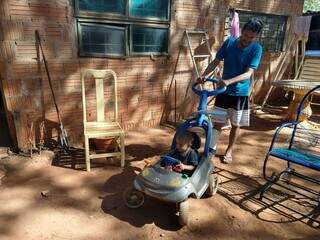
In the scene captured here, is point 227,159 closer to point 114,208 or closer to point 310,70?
point 114,208

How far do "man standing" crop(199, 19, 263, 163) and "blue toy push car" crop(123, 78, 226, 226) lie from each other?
0.33m

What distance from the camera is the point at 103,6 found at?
15.2 feet

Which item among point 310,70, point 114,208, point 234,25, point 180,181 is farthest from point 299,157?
point 310,70

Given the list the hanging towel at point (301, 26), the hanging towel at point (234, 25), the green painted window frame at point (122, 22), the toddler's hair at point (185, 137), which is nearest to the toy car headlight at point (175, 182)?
the toddler's hair at point (185, 137)

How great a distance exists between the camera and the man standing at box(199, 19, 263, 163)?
11.7ft

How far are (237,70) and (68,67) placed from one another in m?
2.41

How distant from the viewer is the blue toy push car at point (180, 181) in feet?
9.16

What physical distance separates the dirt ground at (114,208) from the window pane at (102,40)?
166 centimetres

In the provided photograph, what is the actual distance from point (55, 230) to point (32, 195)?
0.76 m

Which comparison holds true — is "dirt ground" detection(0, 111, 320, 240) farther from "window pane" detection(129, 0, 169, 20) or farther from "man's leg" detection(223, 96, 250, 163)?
"window pane" detection(129, 0, 169, 20)

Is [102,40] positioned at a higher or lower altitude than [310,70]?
higher

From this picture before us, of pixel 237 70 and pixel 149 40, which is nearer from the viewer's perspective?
pixel 237 70

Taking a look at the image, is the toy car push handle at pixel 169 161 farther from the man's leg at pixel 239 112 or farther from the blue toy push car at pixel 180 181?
the man's leg at pixel 239 112

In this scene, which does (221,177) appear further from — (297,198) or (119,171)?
(119,171)
